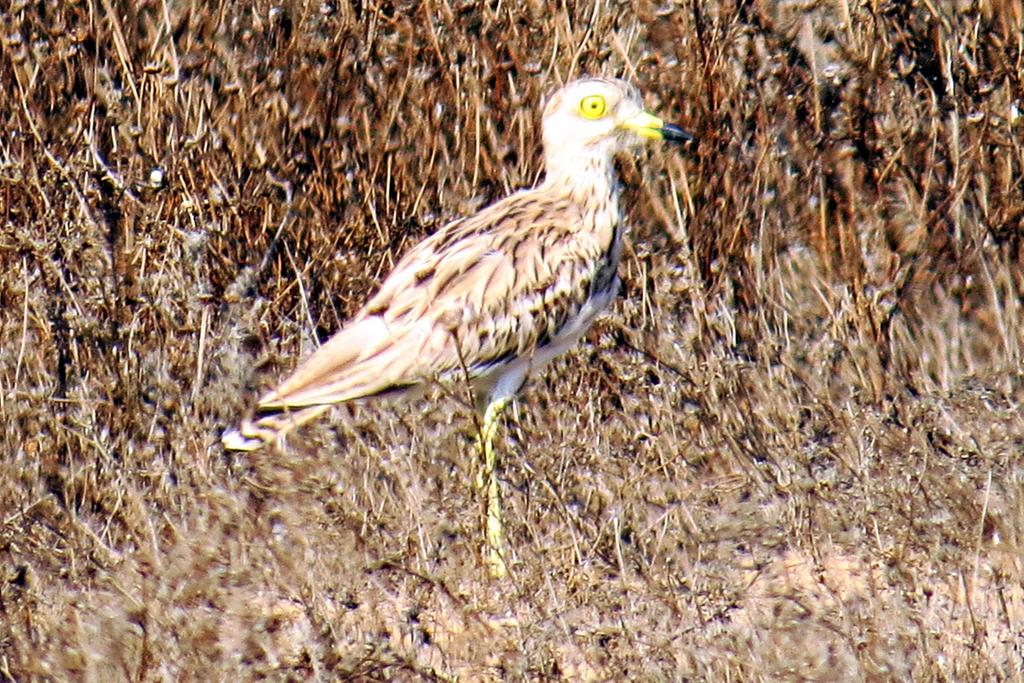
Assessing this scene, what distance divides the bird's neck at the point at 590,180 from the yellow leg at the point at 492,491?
0.69m

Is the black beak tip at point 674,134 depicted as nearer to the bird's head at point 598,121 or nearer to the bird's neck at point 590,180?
the bird's head at point 598,121

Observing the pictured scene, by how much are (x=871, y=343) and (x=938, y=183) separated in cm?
74

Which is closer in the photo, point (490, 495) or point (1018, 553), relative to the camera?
point (1018, 553)

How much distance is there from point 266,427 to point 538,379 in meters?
1.34

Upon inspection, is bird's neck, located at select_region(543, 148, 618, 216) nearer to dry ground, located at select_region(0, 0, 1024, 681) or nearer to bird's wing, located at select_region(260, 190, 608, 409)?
bird's wing, located at select_region(260, 190, 608, 409)

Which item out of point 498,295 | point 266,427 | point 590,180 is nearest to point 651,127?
point 590,180

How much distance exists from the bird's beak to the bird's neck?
0.15 metres

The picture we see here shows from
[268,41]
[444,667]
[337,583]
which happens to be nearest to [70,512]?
[337,583]

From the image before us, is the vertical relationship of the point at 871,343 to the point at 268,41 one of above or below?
below

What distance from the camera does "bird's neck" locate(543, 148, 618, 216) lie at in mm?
5812

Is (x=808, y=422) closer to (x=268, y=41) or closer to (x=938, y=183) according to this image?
(x=938, y=183)

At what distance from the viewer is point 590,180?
229 inches

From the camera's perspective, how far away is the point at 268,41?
6.38 metres

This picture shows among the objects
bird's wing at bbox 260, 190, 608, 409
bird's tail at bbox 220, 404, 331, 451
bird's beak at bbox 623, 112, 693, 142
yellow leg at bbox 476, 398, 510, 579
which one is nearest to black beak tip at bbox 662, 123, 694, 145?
bird's beak at bbox 623, 112, 693, 142
